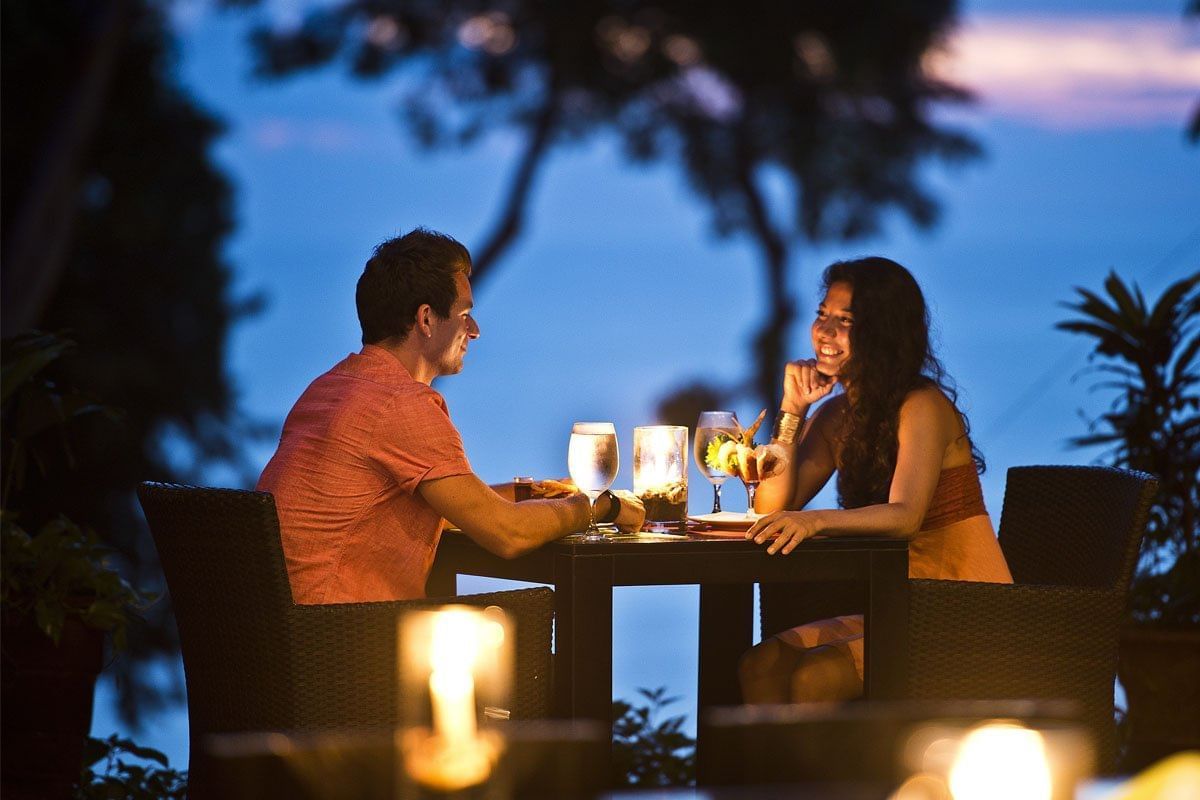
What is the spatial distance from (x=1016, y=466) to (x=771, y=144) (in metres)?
4.44

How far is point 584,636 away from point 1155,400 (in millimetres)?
2520

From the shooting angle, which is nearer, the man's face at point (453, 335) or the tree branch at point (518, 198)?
the man's face at point (453, 335)

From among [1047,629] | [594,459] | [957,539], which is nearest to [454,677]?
[594,459]

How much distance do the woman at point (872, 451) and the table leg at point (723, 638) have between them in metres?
0.22

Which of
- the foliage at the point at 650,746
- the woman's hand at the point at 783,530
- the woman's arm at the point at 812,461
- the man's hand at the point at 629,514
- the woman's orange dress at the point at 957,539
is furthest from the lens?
the foliage at the point at 650,746

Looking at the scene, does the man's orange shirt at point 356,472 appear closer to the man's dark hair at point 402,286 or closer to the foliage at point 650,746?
the man's dark hair at point 402,286

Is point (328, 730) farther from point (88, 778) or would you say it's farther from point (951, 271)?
point (951, 271)

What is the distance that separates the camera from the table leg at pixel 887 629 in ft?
9.73

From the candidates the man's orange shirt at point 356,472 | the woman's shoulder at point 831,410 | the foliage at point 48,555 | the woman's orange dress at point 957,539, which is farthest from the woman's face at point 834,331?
the foliage at point 48,555

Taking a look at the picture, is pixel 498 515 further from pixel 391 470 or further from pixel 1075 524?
pixel 1075 524

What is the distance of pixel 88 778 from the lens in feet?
12.3

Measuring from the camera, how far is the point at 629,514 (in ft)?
9.53

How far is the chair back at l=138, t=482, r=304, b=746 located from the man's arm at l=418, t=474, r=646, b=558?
0.31 meters

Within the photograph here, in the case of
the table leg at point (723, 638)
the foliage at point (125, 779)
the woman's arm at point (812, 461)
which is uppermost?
the woman's arm at point (812, 461)
